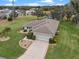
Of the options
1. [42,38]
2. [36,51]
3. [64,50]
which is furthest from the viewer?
[42,38]

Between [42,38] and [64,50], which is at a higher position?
[42,38]

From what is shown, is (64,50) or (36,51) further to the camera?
(64,50)

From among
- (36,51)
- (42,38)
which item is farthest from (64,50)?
(42,38)

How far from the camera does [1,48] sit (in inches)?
1320

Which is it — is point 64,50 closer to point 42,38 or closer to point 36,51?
point 36,51

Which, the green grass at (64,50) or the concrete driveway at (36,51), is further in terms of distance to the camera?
the green grass at (64,50)

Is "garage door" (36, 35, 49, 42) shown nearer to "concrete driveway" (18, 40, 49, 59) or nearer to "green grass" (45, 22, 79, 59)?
"concrete driveway" (18, 40, 49, 59)

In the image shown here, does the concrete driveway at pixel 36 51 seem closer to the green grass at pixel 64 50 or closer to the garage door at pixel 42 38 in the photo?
the green grass at pixel 64 50

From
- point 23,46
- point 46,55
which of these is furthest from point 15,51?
point 46,55

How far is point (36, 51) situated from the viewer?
31938 millimetres

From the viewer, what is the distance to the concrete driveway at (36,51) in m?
29.2

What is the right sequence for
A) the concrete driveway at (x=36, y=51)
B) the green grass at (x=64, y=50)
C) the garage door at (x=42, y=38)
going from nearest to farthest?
1. the concrete driveway at (x=36, y=51)
2. the green grass at (x=64, y=50)
3. the garage door at (x=42, y=38)

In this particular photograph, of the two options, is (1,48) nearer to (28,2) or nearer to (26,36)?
(26,36)

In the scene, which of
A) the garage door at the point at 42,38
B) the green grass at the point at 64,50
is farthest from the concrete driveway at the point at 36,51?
the garage door at the point at 42,38
